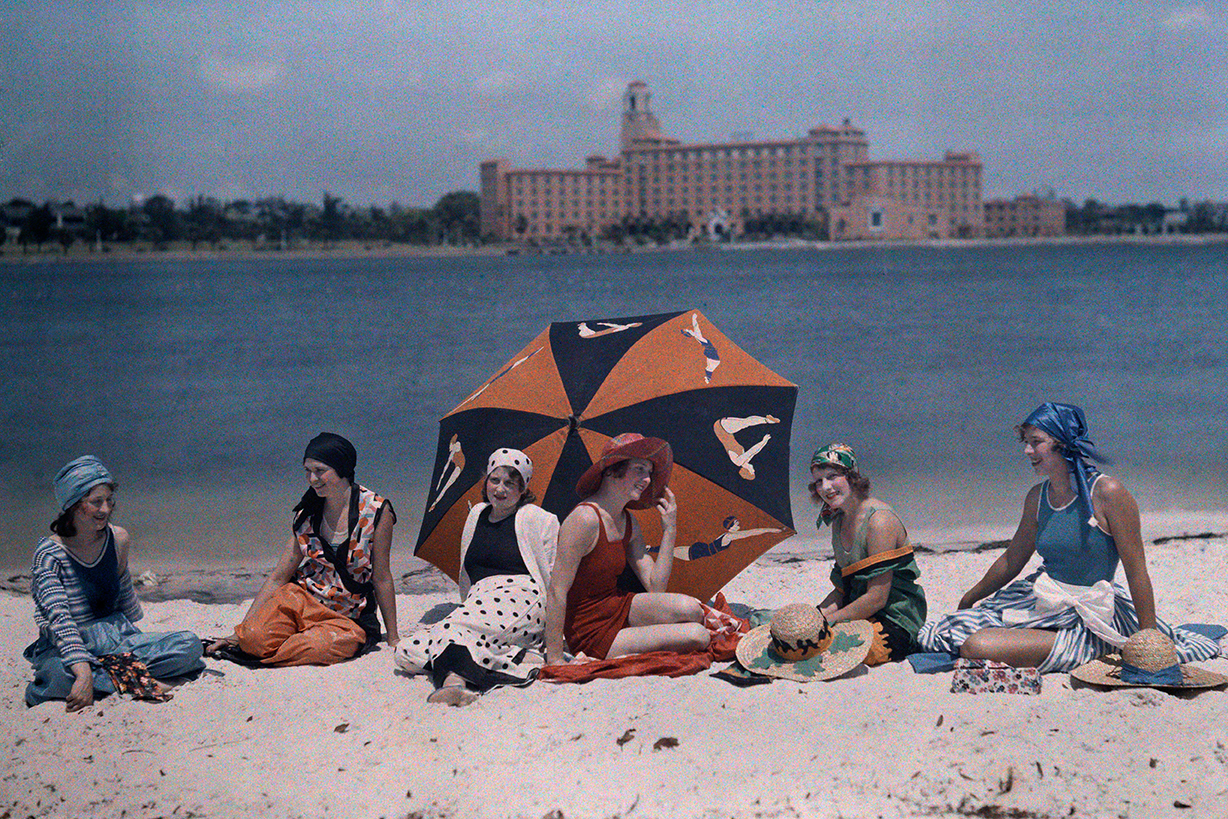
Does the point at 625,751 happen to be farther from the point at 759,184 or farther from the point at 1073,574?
the point at 759,184

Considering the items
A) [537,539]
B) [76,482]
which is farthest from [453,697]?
[76,482]

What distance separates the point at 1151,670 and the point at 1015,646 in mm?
495

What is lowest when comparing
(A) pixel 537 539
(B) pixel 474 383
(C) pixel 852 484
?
(B) pixel 474 383

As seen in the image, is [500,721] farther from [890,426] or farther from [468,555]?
[890,426]

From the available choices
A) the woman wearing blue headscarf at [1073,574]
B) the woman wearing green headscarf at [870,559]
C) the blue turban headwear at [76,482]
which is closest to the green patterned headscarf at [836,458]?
the woman wearing green headscarf at [870,559]

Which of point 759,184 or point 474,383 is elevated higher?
point 759,184

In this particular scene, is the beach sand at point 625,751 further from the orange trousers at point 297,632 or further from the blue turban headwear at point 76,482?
the blue turban headwear at point 76,482

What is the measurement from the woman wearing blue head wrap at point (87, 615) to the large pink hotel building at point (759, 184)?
166430 millimetres

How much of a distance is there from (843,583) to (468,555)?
5.19 feet

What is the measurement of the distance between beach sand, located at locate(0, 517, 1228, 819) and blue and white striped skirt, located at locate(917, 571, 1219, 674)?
11 centimetres

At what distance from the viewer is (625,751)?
3.99m

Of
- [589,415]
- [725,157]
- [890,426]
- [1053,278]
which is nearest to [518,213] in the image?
[725,157]

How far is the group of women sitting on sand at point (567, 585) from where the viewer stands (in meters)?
4.54

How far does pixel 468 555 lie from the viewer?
4953 mm
